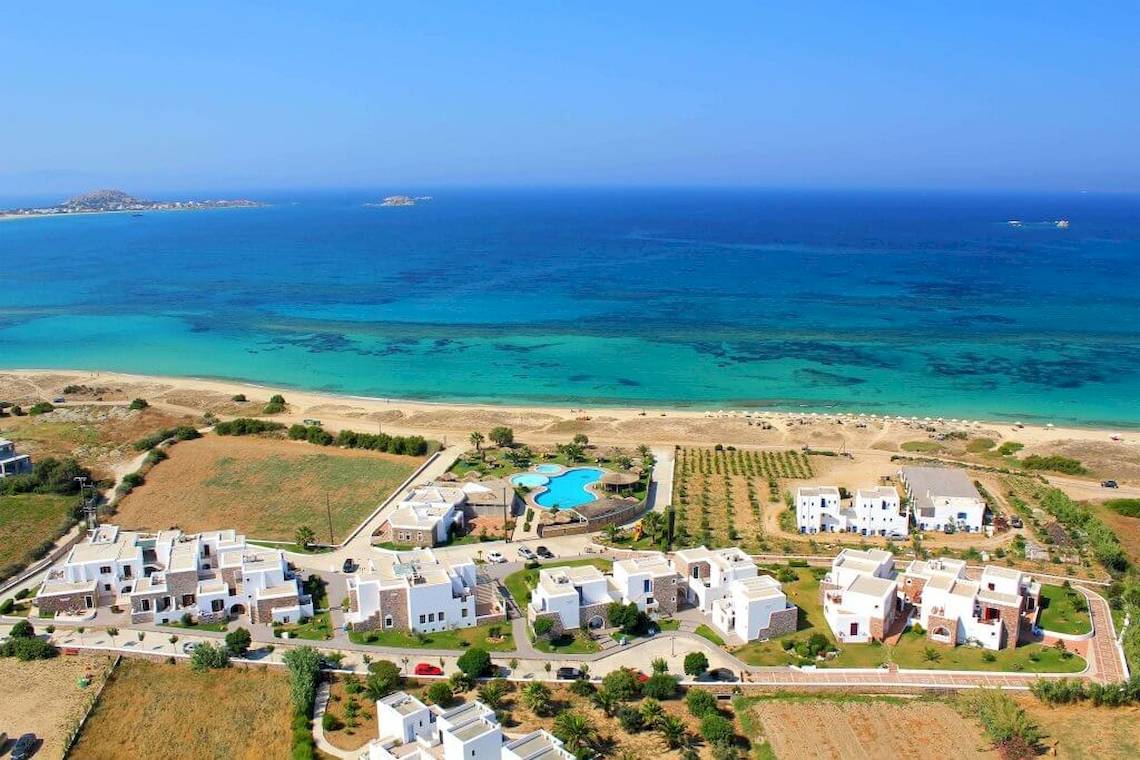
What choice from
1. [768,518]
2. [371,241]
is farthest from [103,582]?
[371,241]

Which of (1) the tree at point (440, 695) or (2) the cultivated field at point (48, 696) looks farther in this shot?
(1) the tree at point (440, 695)

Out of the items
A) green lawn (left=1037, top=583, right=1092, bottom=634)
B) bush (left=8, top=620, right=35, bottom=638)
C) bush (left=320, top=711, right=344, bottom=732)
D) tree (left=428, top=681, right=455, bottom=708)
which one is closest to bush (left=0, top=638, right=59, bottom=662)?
bush (left=8, top=620, right=35, bottom=638)

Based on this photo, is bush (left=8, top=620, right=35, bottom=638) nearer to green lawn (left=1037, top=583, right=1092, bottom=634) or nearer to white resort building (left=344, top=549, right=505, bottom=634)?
white resort building (left=344, top=549, right=505, bottom=634)

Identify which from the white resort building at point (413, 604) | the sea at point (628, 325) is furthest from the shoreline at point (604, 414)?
the white resort building at point (413, 604)

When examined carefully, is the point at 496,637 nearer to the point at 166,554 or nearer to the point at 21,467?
the point at 166,554

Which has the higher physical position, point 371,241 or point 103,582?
point 371,241

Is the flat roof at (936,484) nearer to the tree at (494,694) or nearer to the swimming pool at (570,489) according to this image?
the swimming pool at (570,489)
